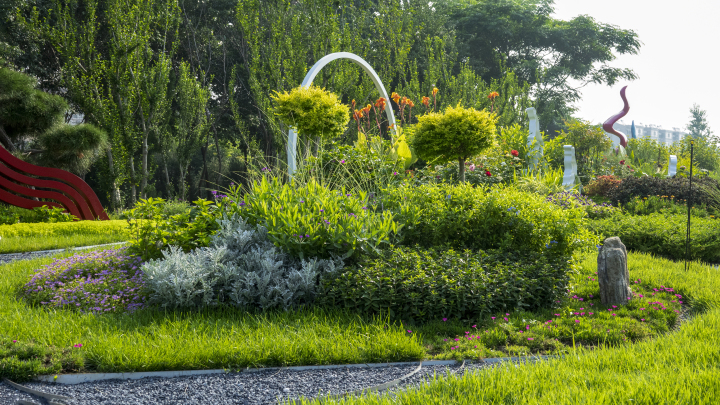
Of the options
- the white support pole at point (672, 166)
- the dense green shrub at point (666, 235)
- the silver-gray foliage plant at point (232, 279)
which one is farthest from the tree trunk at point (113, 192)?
the white support pole at point (672, 166)

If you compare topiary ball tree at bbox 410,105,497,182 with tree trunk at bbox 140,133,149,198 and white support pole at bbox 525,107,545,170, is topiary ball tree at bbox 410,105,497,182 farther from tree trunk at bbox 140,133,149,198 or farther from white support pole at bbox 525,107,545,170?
tree trunk at bbox 140,133,149,198

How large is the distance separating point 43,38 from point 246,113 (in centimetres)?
765

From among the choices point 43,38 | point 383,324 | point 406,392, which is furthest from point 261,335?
point 43,38

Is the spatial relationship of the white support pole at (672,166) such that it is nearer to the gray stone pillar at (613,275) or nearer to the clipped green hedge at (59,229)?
the gray stone pillar at (613,275)

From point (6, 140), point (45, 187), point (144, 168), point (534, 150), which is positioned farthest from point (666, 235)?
point (6, 140)

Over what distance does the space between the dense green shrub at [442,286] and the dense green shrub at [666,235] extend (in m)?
2.59

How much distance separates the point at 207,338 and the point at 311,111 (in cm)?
503

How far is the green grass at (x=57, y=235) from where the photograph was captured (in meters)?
6.63

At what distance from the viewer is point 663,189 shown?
9.29m

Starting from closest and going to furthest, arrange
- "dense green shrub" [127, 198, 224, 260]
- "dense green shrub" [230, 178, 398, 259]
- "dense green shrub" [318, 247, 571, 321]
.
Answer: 1. "dense green shrub" [318, 247, 571, 321]
2. "dense green shrub" [230, 178, 398, 259]
3. "dense green shrub" [127, 198, 224, 260]

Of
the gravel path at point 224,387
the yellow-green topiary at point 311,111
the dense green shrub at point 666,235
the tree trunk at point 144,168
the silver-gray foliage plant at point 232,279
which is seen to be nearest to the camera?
the gravel path at point 224,387

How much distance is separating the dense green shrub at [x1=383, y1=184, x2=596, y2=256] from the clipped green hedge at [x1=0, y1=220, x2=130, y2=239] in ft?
15.8

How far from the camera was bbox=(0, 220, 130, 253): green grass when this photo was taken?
6629 mm

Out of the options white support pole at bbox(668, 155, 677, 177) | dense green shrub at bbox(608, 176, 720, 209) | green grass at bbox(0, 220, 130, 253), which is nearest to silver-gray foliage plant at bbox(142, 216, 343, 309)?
green grass at bbox(0, 220, 130, 253)
